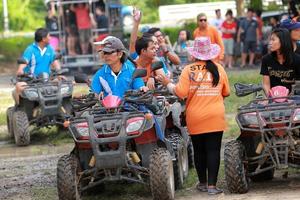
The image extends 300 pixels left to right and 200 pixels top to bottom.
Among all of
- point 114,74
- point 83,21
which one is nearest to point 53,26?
point 83,21

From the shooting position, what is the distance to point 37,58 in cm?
1530

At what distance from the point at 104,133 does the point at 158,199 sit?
837mm

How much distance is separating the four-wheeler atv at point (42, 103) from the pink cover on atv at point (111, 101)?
16.9 feet

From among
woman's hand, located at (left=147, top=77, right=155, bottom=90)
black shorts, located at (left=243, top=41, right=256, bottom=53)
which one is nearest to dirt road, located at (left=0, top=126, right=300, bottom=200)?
woman's hand, located at (left=147, top=77, right=155, bottom=90)

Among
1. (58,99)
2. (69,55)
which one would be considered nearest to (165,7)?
(69,55)

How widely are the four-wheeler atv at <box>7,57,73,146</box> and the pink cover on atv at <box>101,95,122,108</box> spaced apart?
5138 mm

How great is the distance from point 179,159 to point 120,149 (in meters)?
1.41

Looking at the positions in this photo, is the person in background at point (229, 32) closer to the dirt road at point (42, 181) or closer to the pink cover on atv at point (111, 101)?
the dirt road at point (42, 181)

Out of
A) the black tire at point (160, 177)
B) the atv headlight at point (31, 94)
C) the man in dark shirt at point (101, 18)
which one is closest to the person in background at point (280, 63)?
the black tire at point (160, 177)

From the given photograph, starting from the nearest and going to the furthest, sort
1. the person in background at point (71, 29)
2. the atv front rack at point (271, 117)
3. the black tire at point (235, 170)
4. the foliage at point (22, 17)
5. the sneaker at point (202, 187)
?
1. the atv front rack at point (271, 117)
2. the black tire at point (235, 170)
3. the sneaker at point (202, 187)
4. the person in background at point (71, 29)
5. the foliage at point (22, 17)

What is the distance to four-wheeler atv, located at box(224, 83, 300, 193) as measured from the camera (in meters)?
9.23

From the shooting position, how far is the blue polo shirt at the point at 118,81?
9.76 m

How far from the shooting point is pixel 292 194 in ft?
30.3

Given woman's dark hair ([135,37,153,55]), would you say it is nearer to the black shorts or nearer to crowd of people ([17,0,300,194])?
crowd of people ([17,0,300,194])
